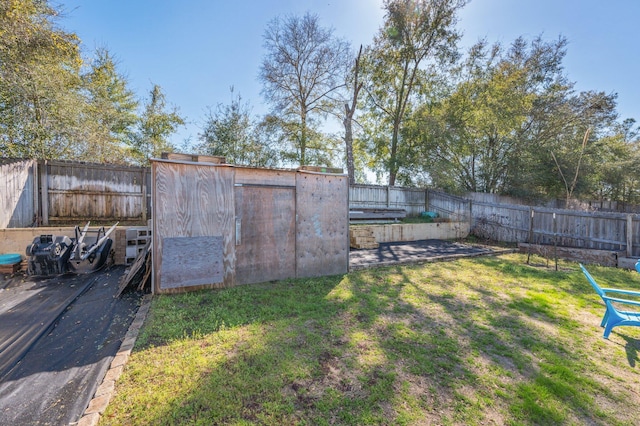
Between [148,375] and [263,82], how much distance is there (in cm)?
1376

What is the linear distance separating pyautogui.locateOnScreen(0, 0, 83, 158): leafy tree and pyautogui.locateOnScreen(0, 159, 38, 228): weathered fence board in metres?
1.29

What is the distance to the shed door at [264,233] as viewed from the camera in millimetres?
4203

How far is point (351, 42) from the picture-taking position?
44.0 feet

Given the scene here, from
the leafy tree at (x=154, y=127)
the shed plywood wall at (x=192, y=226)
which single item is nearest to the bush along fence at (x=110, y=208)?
the shed plywood wall at (x=192, y=226)

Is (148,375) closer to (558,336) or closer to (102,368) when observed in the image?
(102,368)

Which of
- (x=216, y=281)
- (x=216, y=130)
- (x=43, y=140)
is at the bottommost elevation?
(x=216, y=281)

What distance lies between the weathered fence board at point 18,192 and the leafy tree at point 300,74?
926 cm

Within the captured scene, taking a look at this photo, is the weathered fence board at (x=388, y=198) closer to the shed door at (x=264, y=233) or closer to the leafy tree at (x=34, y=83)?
the shed door at (x=264, y=233)

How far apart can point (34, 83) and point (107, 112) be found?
4.41 m

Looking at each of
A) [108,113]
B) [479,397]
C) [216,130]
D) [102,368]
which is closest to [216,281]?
[102,368]

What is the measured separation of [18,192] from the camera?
562 centimetres

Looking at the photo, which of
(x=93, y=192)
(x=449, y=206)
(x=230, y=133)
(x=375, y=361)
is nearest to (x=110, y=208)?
(x=93, y=192)

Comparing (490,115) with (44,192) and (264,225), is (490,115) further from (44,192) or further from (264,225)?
(44,192)

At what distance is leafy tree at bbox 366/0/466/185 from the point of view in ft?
42.2
